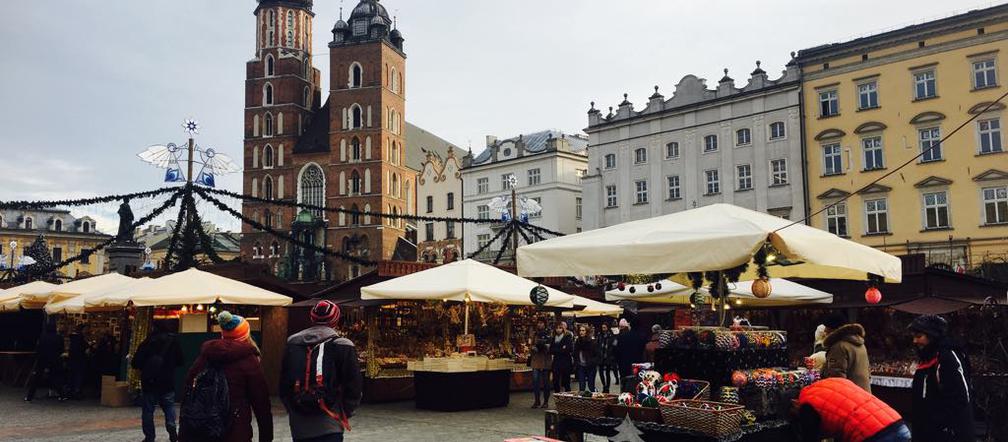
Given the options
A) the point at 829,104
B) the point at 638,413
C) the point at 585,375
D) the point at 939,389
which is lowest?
the point at 585,375

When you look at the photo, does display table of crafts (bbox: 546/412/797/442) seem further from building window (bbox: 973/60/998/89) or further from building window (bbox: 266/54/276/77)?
building window (bbox: 266/54/276/77)

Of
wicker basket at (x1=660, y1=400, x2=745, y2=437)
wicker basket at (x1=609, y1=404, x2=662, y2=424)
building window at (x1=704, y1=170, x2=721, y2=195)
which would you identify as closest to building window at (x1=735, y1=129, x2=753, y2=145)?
building window at (x1=704, y1=170, x2=721, y2=195)

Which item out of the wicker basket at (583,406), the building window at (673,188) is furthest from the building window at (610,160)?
the wicker basket at (583,406)

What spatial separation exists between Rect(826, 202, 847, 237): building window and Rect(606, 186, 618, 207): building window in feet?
38.1

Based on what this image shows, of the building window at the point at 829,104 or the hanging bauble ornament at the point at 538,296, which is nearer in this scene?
the hanging bauble ornament at the point at 538,296

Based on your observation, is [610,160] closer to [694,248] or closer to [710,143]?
[710,143]

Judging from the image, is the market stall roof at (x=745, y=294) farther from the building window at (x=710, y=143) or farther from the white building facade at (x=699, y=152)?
the building window at (x=710, y=143)

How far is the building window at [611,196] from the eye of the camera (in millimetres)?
45406

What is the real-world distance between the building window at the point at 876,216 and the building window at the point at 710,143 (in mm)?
7861

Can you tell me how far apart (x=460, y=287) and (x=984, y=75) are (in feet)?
94.7

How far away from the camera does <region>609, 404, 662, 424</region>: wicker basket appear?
6.23 meters

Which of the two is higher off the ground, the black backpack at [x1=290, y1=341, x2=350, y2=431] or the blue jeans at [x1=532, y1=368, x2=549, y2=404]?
the black backpack at [x1=290, y1=341, x2=350, y2=431]

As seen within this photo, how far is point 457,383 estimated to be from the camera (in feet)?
46.7

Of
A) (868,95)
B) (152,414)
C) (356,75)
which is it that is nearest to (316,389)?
(152,414)
